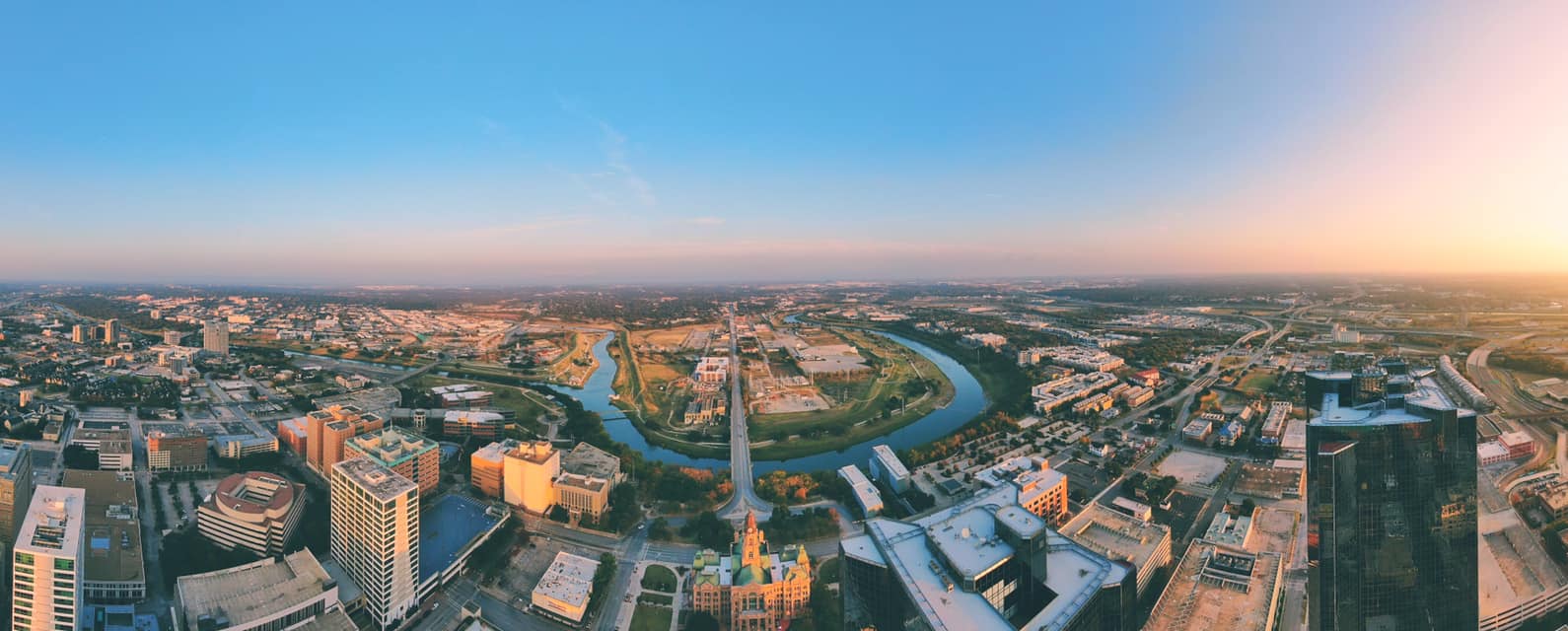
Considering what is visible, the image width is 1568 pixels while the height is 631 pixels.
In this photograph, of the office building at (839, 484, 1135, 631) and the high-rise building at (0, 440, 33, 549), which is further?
the high-rise building at (0, 440, 33, 549)

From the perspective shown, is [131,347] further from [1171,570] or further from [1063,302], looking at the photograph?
[1063,302]

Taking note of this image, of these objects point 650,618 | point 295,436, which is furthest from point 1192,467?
point 295,436

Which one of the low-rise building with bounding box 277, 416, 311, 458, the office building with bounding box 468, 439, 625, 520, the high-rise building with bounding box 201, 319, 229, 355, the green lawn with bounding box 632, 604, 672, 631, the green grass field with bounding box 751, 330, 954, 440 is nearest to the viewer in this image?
the green lawn with bounding box 632, 604, 672, 631

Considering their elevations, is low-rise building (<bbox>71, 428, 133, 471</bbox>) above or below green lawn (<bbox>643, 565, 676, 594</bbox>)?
above

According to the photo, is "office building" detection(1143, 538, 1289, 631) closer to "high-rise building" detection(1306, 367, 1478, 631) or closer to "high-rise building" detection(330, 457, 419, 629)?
"high-rise building" detection(1306, 367, 1478, 631)

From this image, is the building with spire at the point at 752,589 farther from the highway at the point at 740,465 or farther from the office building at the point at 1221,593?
the office building at the point at 1221,593

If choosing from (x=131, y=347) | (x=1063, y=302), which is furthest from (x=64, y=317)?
(x=1063, y=302)

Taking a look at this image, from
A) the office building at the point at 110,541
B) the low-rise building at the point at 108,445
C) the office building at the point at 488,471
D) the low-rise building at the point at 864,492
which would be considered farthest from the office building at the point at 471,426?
the low-rise building at the point at 864,492

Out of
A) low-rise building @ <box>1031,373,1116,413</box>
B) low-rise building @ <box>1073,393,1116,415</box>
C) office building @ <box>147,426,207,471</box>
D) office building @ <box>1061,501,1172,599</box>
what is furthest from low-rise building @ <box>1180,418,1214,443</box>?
office building @ <box>147,426,207,471</box>
